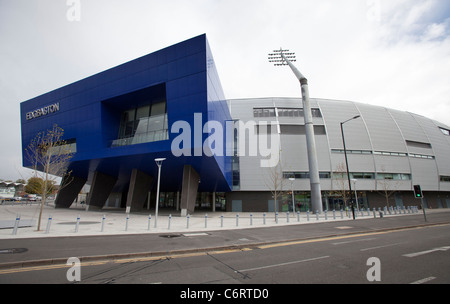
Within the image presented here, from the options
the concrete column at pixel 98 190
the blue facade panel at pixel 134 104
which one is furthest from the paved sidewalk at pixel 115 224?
the concrete column at pixel 98 190

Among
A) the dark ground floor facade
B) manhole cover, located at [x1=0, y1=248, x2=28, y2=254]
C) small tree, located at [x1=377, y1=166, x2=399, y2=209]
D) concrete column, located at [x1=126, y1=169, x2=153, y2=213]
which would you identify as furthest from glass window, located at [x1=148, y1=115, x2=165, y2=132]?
small tree, located at [x1=377, y1=166, x2=399, y2=209]

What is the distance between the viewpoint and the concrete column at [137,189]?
1128 inches

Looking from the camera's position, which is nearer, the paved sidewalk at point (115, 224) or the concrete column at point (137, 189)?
the paved sidewalk at point (115, 224)

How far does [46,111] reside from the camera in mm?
29625

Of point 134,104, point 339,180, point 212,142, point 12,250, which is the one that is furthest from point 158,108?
point 339,180

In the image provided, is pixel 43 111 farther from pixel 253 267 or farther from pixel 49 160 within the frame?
pixel 253 267

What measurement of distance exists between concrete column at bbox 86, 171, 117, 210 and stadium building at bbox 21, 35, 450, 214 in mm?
173

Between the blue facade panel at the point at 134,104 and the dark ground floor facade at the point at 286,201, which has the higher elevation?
the blue facade panel at the point at 134,104

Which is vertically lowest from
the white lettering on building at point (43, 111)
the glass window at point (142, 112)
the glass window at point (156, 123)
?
the glass window at point (156, 123)

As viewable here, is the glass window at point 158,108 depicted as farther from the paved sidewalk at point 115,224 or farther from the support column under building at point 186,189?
the paved sidewalk at point 115,224

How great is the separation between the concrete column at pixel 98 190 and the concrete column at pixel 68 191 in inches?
340

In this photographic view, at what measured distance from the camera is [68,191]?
38688 mm

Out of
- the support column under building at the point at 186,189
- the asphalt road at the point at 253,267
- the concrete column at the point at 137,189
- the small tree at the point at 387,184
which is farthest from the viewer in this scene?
the small tree at the point at 387,184
